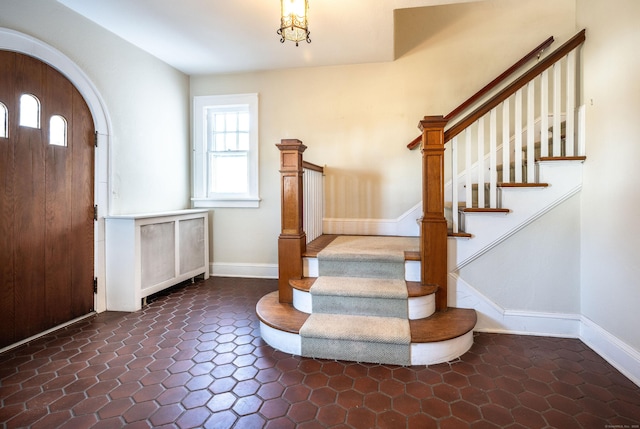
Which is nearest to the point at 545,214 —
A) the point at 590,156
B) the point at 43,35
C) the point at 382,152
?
the point at 590,156

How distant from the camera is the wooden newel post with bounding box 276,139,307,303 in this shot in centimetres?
280

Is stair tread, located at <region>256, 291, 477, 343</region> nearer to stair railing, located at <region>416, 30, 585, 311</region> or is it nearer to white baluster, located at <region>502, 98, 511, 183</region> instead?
stair railing, located at <region>416, 30, 585, 311</region>

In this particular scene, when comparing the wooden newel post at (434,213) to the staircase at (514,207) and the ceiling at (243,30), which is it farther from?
the ceiling at (243,30)

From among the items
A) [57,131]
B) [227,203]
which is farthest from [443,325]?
[57,131]

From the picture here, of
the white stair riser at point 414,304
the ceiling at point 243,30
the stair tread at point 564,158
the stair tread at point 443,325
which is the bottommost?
the stair tread at point 443,325

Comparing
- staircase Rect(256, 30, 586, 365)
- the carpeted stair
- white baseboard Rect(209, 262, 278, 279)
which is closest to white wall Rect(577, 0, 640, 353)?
staircase Rect(256, 30, 586, 365)

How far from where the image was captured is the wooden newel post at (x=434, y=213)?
259 centimetres

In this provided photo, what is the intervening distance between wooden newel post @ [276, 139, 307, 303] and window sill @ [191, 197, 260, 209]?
154 cm

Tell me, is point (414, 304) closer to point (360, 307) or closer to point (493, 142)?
point (360, 307)

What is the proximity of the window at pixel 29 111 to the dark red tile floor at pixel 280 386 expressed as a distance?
1.72m

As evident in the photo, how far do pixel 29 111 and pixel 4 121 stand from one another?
22cm

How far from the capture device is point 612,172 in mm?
2199

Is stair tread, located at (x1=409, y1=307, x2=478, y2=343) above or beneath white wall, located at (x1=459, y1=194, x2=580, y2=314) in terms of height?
beneath

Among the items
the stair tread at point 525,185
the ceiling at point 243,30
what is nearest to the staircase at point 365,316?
the stair tread at point 525,185
